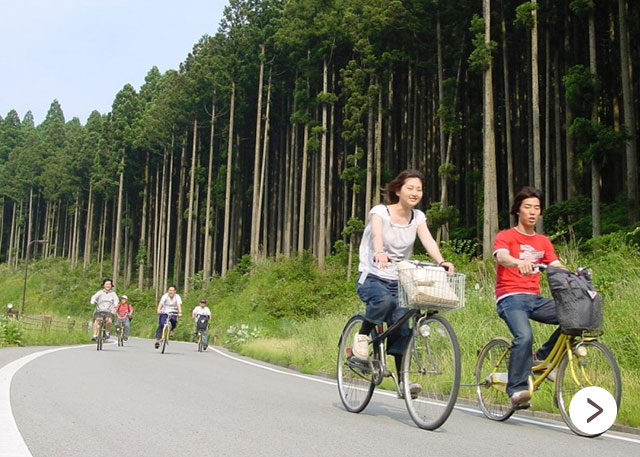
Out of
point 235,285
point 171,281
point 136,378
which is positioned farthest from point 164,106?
point 136,378

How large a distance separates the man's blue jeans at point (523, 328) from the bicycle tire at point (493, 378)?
0.99 feet

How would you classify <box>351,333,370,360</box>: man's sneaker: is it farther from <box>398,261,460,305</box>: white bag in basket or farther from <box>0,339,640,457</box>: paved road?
<box>398,261,460,305</box>: white bag in basket

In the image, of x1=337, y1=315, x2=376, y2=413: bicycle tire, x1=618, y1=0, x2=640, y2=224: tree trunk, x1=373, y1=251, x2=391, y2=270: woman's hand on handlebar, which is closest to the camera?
x1=373, y1=251, x2=391, y2=270: woman's hand on handlebar

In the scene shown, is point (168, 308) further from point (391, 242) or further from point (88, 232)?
point (88, 232)

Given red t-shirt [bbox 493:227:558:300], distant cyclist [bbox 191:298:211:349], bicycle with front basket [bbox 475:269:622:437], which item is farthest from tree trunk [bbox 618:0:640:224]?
bicycle with front basket [bbox 475:269:622:437]

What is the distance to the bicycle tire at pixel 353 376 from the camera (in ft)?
21.2

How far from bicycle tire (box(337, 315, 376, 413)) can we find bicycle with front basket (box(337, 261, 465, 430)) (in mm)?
36

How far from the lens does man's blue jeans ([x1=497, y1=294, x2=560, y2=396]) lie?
19.0 feet

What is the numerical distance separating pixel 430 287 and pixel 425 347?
60cm

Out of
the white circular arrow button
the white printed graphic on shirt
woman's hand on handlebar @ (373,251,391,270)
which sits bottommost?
the white circular arrow button

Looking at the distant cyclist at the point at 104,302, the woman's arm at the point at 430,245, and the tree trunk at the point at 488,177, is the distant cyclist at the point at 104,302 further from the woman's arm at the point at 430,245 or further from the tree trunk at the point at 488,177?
the woman's arm at the point at 430,245

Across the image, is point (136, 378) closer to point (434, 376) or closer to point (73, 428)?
point (73, 428)

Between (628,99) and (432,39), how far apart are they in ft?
45.1

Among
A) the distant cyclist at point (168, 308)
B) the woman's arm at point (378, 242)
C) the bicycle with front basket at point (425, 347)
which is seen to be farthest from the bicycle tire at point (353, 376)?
the distant cyclist at point (168, 308)
